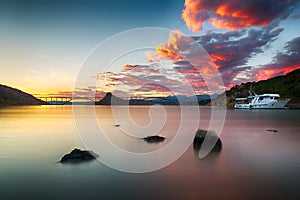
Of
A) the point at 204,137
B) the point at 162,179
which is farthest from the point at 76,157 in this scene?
the point at 204,137

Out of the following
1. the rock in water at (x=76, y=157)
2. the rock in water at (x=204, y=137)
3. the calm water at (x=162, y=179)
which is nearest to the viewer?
the calm water at (x=162, y=179)

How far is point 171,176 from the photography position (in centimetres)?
1011

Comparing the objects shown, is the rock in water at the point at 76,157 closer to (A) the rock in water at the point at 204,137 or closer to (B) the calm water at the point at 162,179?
(B) the calm water at the point at 162,179

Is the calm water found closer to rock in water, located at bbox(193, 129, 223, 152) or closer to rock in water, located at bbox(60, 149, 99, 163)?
rock in water, located at bbox(60, 149, 99, 163)

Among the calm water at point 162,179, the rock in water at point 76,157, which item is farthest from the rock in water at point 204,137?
the rock in water at point 76,157

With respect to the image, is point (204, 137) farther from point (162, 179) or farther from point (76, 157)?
point (76, 157)

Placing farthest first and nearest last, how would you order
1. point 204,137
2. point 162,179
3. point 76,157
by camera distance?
1. point 204,137
2. point 76,157
3. point 162,179

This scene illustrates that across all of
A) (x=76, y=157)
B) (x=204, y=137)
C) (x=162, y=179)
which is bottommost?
(x=162, y=179)

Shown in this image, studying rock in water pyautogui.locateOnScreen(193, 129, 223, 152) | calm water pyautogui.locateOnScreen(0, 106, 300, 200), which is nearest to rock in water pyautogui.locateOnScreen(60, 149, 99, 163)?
calm water pyautogui.locateOnScreen(0, 106, 300, 200)

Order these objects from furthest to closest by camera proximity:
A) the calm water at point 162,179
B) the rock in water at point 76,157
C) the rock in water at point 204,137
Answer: the rock in water at point 204,137
the rock in water at point 76,157
the calm water at point 162,179

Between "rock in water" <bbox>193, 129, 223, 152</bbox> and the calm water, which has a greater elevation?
→ "rock in water" <bbox>193, 129, 223, 152</bbox>

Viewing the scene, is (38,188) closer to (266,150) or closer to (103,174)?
(103,174)

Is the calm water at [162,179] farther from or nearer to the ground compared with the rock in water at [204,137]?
nearer to the ground

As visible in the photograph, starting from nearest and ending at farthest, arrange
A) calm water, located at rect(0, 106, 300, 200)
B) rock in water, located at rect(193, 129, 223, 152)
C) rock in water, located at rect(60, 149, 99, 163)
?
calm water, located at rect(0, 106, 300, 200) < rock in water, located at rect(60, 149, 99, 163) < rock in water, located at rect(193, 129, 223, 152)
